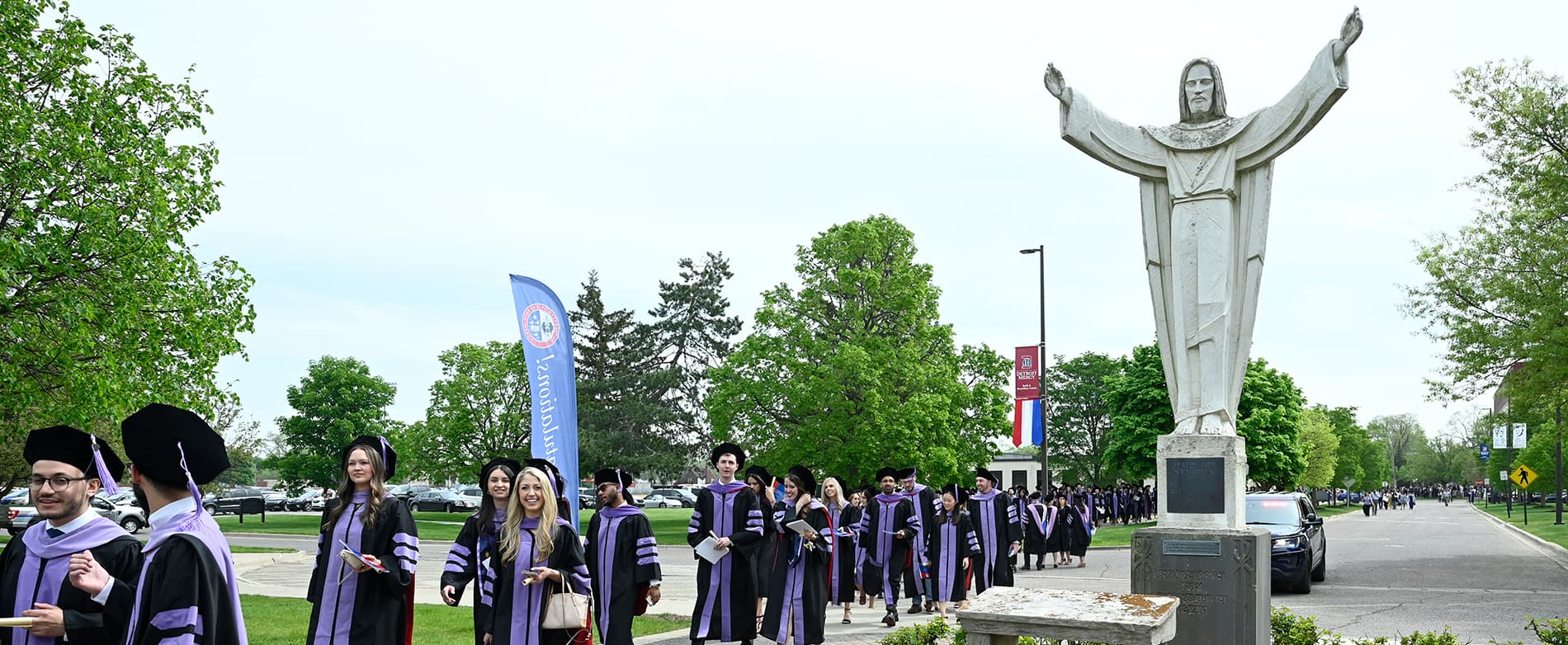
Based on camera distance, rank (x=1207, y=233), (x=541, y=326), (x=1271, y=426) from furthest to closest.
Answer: (x=1271, y=426), (x=541, y=326), (x=1207, y=233)

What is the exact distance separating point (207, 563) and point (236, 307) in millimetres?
15331

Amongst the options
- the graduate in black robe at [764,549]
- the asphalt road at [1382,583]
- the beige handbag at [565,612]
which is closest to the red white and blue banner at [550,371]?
the asphalt road at [1382,583]

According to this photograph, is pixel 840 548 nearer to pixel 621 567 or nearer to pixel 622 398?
pixel 621 567

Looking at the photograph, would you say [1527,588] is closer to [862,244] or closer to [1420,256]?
[1420,256]

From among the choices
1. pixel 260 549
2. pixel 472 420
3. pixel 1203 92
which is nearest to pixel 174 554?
pixel 1203 92

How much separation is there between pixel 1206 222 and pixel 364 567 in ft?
20.0

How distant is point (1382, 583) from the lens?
19.2 meters

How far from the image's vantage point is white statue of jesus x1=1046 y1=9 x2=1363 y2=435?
843cm

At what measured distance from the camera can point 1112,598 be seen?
5961mm

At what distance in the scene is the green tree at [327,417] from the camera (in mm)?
63812

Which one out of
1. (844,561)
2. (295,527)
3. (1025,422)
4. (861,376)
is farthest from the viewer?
(295,527)

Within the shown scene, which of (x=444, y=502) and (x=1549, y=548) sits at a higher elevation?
(x=1549, y=548)

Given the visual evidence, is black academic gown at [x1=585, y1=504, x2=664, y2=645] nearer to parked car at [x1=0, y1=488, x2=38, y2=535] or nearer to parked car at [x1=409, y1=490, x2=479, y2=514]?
parked car at [x1=0, y1=488, x2=38, y2=535]

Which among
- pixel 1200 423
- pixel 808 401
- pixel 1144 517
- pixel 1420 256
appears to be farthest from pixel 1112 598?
pixel 1144 517
